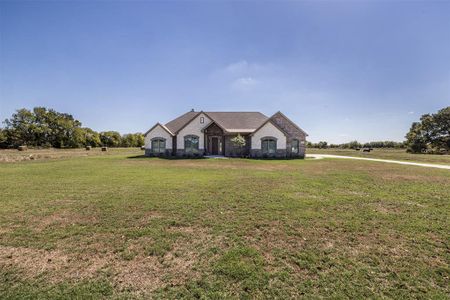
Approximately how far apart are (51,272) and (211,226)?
319 centimetres

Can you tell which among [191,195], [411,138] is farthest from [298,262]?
[411,138]

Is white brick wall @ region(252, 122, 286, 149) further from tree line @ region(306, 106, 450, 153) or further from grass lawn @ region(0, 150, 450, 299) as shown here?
tree line @ region(306, 106, 450, 153)

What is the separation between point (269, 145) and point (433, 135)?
42.1 meters

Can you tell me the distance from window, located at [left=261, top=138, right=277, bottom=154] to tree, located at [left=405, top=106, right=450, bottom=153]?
38.3 m

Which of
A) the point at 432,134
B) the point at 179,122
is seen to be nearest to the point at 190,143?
the point at 179,122

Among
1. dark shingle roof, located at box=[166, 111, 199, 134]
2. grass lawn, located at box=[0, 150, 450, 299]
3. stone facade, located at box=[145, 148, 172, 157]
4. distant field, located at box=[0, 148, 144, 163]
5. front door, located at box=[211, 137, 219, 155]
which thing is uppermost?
dark shingle roof, located at box=[166, 111, 199, 134]

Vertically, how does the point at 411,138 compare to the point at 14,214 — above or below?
above

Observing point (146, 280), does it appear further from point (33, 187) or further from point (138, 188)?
point (33, 187)

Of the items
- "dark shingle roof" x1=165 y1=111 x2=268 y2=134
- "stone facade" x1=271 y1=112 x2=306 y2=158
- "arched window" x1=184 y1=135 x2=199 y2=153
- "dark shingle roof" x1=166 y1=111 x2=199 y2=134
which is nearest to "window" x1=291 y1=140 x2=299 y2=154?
"stone facade" x1=271 y1=112 x2=306 y2=158

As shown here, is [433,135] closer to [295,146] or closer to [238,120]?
[295,146]

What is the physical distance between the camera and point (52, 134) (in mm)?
58062

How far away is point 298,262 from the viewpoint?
12.3 feet

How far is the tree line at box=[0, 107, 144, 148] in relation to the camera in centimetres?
5259

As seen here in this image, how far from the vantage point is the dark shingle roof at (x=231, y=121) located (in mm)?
27913
